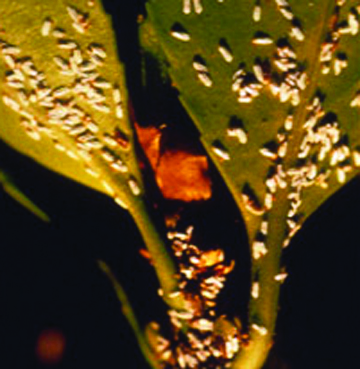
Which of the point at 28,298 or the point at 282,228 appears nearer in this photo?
the point at 282,228

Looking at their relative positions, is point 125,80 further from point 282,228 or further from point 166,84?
point 282,228

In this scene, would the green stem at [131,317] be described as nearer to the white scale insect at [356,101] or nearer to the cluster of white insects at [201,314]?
the cluster of white insects at [201,314]

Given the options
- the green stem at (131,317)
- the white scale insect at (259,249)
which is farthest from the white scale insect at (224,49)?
the green stem at (131,317)

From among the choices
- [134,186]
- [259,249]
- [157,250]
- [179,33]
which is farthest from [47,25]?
[259,249]

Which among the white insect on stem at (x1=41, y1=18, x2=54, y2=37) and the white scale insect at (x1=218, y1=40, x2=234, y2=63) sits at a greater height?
the white insect on stem at (x1=41, y1=18, x2=54, y2=37)

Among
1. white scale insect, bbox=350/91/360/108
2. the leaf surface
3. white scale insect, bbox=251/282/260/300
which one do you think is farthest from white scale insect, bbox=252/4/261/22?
white scale insect, bbox=251/282/260/300

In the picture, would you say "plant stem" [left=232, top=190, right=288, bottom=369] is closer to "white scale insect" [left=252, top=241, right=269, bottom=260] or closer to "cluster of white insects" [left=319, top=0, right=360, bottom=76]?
"white scale insect" [left=252, top=241, right=269, bottom=260]

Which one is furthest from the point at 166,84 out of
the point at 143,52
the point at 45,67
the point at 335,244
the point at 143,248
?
the point at 335,244
